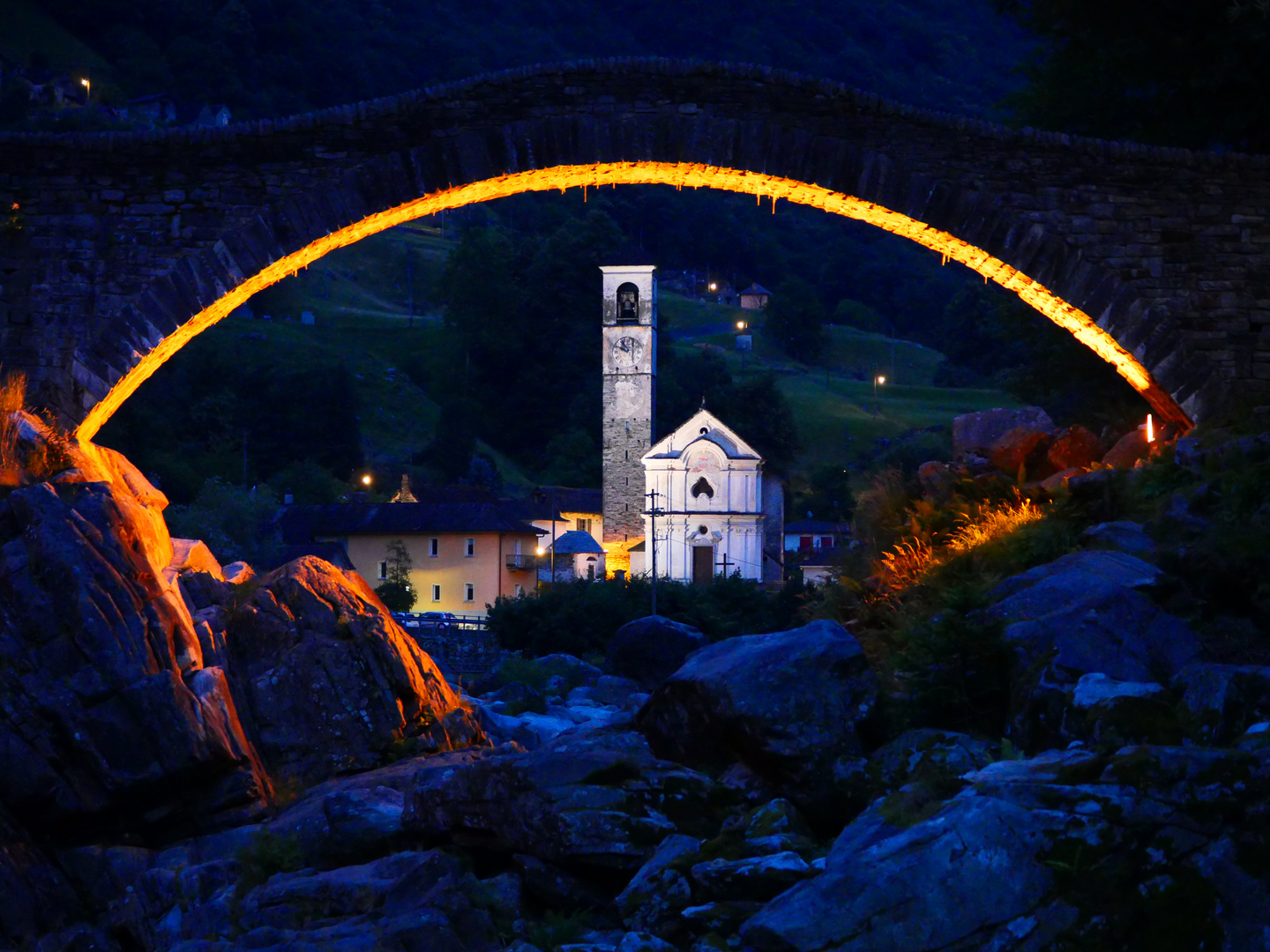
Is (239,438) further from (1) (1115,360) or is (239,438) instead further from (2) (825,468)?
(1) (1115,360)

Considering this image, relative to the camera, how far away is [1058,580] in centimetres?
1015

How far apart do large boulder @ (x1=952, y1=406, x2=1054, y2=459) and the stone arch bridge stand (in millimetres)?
1732

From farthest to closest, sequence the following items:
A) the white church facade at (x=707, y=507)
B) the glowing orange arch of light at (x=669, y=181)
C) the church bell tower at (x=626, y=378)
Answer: the church bell tower at (x=626, y=378) < the white church facade at (x=707, y=507) < the glowing orange arch of light at (x=669, y=181)

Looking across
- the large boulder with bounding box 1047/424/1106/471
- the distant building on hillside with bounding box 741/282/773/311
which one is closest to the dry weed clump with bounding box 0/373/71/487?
the large boulder with bounding box 1047/424/1106/471

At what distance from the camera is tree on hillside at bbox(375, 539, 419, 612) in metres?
Result: 50.9

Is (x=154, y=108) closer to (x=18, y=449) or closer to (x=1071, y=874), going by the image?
(x=18, y=449)

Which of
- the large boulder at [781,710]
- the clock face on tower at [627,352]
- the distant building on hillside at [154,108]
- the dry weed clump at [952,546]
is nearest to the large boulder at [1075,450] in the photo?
the dry weed clump at [952,546]

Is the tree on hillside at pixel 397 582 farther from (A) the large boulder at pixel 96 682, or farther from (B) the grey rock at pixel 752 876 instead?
(B) the grey rock at pixel 752 876

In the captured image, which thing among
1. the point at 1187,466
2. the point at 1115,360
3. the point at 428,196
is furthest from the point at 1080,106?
the point at 428,196

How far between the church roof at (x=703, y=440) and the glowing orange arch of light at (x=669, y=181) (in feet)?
148

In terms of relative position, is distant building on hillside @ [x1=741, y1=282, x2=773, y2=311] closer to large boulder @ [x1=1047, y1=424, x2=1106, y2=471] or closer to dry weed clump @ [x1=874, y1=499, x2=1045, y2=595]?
large boulder @ [x1=1047, y1=424, x2=1106, y2=471]

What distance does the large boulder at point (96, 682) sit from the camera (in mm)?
12930

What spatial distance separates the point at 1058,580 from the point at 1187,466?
110 inches

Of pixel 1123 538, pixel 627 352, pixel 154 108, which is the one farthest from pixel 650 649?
pixel 154 108
